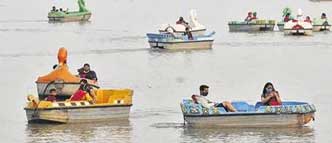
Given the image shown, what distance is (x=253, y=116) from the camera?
26.6 m

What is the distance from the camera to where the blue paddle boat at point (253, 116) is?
86.8 ft

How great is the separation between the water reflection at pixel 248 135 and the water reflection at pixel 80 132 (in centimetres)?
152

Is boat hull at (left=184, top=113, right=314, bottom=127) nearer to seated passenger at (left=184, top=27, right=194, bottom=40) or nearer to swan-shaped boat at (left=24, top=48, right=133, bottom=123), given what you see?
swan-shaped boat at (left=24, top=48, right=133, bottom=123)

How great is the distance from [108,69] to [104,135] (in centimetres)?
1860

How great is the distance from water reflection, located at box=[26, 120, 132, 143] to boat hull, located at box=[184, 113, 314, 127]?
168cm

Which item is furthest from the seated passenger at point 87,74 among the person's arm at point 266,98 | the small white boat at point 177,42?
the small white boat at point 177,42

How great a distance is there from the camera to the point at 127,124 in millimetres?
28062

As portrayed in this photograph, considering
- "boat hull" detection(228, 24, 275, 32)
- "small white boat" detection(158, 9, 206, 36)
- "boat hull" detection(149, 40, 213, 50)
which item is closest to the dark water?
"boat hull" detection(149, 40, 213, 50)

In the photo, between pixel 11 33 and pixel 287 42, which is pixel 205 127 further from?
pixel 11 33

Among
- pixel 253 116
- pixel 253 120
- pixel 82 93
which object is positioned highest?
pixel 82 93

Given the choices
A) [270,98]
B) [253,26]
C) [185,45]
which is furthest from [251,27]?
[270,98]

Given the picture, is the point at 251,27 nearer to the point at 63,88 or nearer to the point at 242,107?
the point at 63,88

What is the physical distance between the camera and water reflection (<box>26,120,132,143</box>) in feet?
85.9

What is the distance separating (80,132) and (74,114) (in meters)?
0.64
